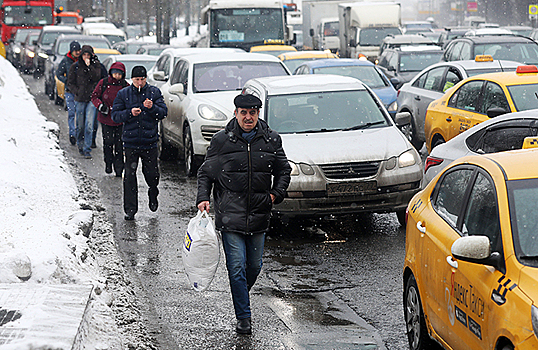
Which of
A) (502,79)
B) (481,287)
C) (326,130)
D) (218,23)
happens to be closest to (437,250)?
(481,287)

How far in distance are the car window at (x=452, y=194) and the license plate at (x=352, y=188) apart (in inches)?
132

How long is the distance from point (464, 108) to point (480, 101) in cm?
34

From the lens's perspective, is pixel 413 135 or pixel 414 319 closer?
pixel 414 319

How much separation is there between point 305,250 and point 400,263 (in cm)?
105

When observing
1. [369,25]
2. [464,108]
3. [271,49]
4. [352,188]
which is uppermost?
[369,25]

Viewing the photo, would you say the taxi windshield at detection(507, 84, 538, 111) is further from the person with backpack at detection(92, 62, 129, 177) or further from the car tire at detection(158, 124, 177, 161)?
the car tire at detection(158, 124, 177, 161)

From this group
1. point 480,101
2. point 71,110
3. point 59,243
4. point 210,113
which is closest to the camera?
point 59,243

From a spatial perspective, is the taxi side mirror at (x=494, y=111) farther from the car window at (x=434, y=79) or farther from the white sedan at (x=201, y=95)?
the white sedan at (x=201, y=95)

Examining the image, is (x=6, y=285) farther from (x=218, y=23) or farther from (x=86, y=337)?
(x=218, y=23)

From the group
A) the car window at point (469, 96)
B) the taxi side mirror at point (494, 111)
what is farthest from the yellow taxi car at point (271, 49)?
the taxi side mirror at point (494, 111)

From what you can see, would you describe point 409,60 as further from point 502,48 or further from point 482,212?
point 482,212

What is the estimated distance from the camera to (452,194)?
4.95 m

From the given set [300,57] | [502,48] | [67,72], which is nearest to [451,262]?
[67,72]

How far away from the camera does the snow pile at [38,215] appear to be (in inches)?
232
